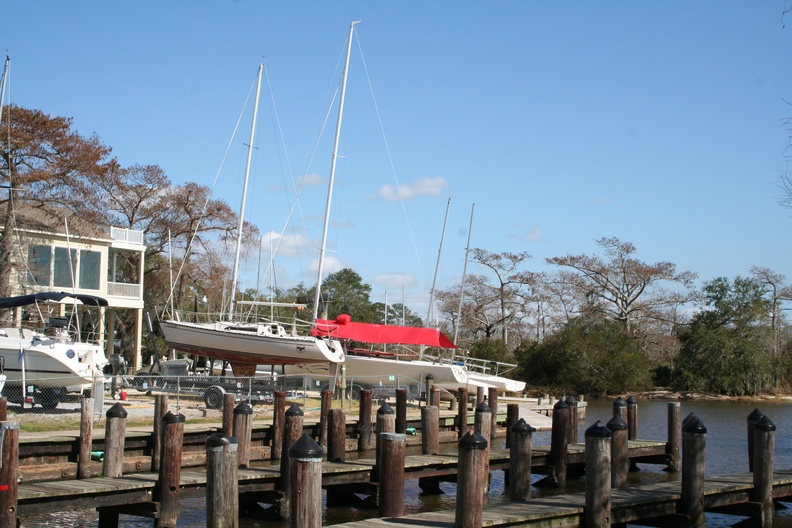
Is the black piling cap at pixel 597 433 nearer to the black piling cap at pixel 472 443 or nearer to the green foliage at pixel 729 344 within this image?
the black piling cap at pixel 472 443

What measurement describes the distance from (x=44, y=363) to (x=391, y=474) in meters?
16.5

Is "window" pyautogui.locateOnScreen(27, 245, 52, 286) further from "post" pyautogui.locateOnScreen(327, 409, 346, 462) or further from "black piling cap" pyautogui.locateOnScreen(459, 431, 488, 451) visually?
"black piling cap" pyautogui.locateOnScreen(459, 431, 488, 451)

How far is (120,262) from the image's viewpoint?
54125mm

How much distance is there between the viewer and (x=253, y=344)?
34500 mm

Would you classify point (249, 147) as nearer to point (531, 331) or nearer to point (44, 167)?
point (44, 167)

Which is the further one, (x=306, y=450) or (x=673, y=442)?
(x=673, y=442)

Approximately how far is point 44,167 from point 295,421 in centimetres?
2994

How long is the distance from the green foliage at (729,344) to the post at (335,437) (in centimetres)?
4459

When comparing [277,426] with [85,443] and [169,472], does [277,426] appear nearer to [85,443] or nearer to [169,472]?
[85,443]

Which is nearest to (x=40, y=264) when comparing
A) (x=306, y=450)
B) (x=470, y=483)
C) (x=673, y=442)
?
(x=673, y=442)

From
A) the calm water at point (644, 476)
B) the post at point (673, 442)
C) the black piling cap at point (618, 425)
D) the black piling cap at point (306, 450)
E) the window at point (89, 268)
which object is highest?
the window at point (89, 268)

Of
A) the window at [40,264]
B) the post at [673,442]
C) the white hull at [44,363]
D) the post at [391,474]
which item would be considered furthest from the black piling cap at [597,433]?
the window at [40,264]

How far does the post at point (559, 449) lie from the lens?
18.1 metres

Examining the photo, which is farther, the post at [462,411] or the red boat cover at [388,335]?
the red boat cover at [388,335]
